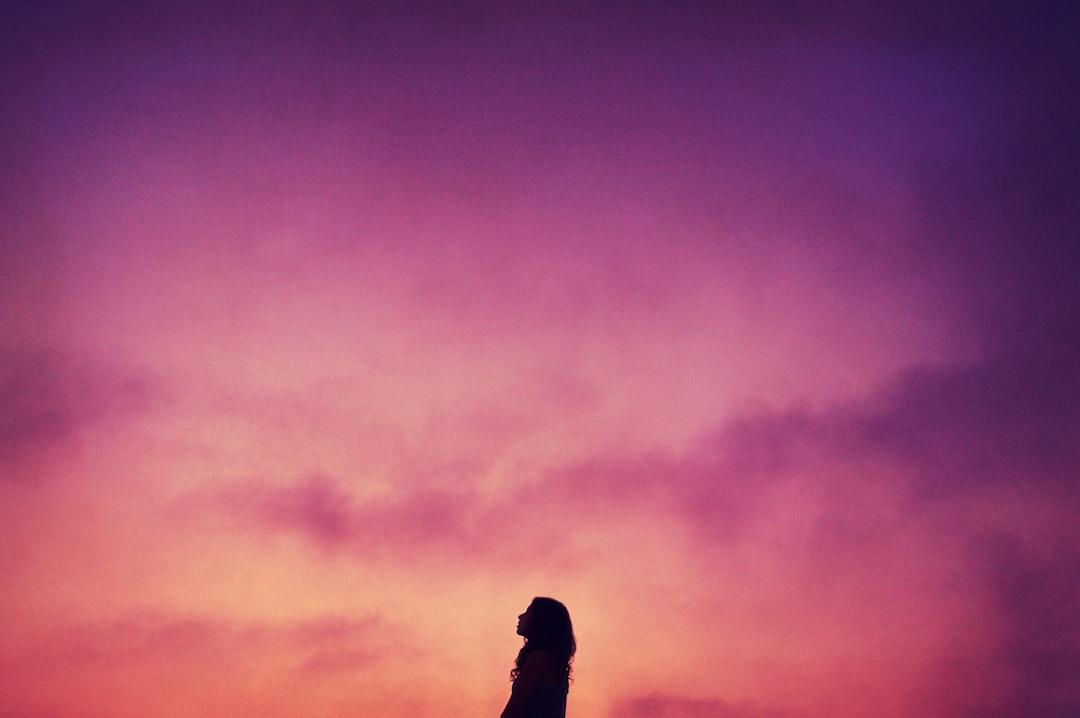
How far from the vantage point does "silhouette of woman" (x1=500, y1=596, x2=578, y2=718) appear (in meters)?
6.66

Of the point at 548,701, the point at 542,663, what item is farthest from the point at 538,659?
the point at 548,701

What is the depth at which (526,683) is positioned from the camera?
6719 millimetres

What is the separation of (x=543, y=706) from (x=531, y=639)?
40 cm

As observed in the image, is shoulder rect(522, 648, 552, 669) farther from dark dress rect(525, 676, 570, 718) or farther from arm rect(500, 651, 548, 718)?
dark dress rect(525, 676, 570, 718)

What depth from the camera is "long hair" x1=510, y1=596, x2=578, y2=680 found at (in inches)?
271

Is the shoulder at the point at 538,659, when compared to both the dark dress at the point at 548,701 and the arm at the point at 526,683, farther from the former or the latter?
the dark dress at the point at 548,701

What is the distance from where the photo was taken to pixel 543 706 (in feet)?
21.9

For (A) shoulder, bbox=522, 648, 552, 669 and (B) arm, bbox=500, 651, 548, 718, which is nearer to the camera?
(B) arm, bbox=500, 651, 548, 718

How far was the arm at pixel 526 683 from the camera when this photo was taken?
21.6ft

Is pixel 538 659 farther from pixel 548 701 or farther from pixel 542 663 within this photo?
pixel 548 701

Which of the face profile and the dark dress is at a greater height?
the face profile

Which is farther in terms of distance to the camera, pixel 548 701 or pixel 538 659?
pixel 538 659

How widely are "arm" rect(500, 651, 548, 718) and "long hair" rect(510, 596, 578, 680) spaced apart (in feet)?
0.21

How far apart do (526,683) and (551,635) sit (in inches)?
12.4
